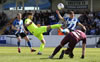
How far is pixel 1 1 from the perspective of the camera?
154 ft

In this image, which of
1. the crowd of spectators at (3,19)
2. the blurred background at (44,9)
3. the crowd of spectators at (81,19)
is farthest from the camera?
the crowd of spectators at (3,19)

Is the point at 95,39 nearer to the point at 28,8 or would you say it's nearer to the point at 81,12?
the point at 81,12

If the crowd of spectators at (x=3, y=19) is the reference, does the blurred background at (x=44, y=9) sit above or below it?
above

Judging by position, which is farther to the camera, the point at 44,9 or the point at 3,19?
the point at 44,9

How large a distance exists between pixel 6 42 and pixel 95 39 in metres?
9.48

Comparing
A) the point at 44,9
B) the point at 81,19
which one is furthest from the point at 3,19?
the point at 81,19

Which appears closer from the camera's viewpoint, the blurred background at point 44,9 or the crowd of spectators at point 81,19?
the crowd of spectators at point 81,19

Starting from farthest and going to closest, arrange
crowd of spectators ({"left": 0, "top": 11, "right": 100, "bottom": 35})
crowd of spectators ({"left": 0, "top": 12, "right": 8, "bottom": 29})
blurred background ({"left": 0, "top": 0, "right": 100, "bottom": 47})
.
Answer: crowd of spectators ({"left": 0, "top": 12, "right": 8, "bottom": 29}) → blurred background ({"left": 0, "top": 0, "right": 100, "bottom": 47}) → crowd of spectators ({"left": 0, "top": 11, "right": 100, "bottom": 35})

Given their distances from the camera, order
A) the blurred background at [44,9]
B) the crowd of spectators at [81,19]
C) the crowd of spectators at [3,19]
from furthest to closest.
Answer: the crowd of spectators at [3,19] → the blurred background at [44,9] → the crowd of spectators at [81,19]

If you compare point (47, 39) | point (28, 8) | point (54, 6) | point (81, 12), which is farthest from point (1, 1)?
point (47, 39)

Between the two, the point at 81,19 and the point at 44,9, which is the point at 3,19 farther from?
the point at 81,19

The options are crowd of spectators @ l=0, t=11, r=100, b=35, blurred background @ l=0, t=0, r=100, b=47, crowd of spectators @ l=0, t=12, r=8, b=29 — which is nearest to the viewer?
crowd of spectators @ l=0, t=11, r=100, b=35

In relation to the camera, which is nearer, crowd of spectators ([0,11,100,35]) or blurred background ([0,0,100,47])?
crowd of spectators ([0,11,100,35])

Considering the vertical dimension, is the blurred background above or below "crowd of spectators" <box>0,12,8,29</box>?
Answer: above
